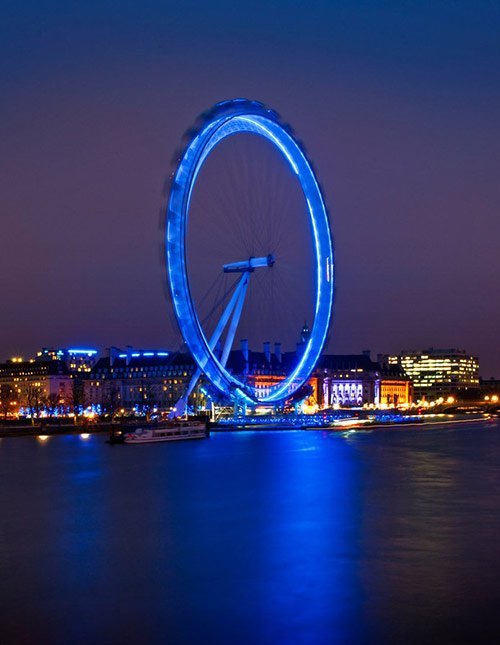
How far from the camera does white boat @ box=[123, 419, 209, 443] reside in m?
45.7

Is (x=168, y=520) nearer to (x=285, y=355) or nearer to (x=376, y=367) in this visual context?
(x=285, y=355)

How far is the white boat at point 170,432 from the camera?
45722mm

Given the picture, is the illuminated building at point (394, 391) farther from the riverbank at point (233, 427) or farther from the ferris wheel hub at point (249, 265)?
the ferris wheel hub at point (249, 265)

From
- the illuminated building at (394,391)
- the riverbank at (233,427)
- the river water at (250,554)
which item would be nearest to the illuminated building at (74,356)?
the illuminated building at (394,391)

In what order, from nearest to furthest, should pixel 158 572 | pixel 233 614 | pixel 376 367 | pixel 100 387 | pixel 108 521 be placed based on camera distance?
1. pixel 233 614
2. pixel 158 572
3. pixel 108 521
4. pixel 100 387
5. pixel 376 367

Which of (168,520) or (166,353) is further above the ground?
(166,353)

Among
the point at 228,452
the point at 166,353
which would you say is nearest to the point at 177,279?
the point at 228,452

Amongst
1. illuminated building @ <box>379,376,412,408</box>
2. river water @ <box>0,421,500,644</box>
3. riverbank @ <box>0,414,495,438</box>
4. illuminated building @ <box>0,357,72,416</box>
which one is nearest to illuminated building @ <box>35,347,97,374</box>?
illuminated building @ <box>0,357,72,416</box>

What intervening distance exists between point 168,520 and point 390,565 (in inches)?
230

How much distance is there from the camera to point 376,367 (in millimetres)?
119500

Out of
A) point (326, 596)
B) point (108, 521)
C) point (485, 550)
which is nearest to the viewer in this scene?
point (326, 596)

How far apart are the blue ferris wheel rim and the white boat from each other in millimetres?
2465

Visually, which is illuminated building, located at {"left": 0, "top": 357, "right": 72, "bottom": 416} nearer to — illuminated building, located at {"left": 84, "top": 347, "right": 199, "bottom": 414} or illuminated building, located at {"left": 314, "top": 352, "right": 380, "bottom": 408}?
illuminated building, located at {"left": 84, "top": 347, "right": 199, "bottom": 414}

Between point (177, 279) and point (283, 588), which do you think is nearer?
point (283, 588)
